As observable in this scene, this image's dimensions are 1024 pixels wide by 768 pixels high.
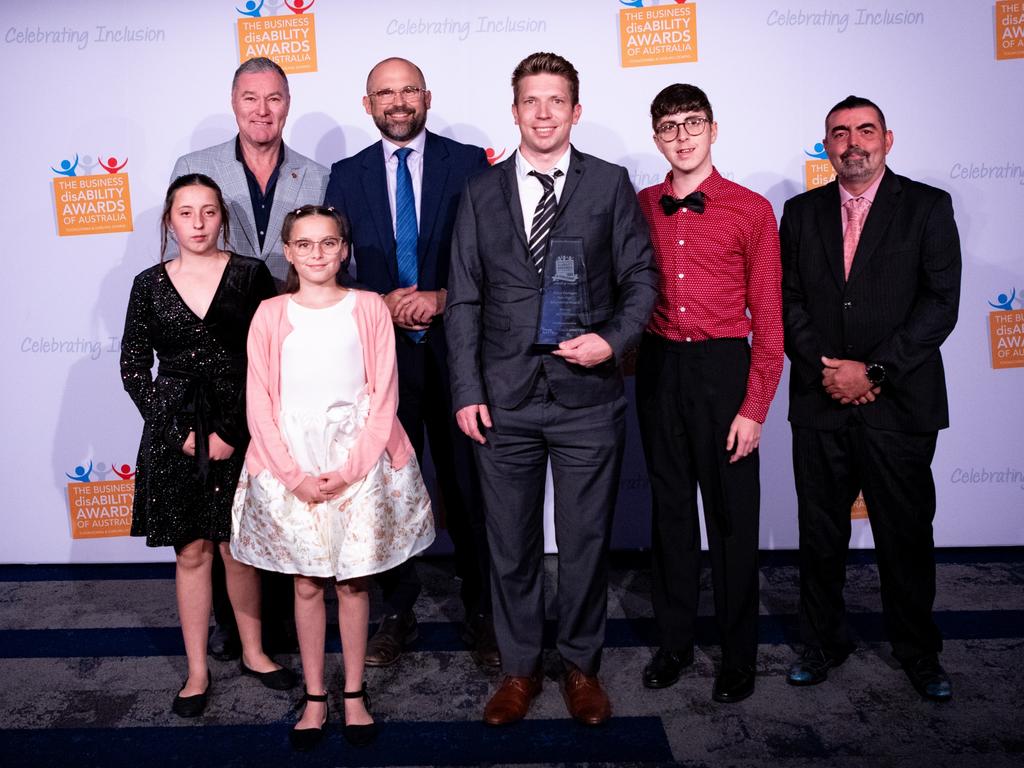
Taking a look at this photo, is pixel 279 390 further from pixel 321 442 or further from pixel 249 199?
pixel 249 199

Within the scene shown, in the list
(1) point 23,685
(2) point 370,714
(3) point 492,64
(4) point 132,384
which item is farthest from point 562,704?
(3) point 492,64

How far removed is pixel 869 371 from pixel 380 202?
166 cm

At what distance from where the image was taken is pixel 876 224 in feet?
8.94

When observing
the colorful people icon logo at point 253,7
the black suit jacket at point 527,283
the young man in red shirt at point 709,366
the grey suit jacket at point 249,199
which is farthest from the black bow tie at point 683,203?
the colorful people icon logo at point 253,7

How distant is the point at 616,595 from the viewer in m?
3.66

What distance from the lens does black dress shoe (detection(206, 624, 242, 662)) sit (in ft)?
10.2

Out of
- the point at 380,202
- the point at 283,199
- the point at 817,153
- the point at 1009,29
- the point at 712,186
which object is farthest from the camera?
the point at 817,153

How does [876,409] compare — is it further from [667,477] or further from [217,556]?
[217,556]

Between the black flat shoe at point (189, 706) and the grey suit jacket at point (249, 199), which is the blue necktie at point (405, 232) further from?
the black flat shoe at point (189, 706)

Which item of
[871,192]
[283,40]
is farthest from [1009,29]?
[283,40]

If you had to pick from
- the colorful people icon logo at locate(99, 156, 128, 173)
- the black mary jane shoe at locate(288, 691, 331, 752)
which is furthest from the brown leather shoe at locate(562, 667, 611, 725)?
the colorful people icon logo at locate(99, 156, 128, 173)

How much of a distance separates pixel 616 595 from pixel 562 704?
0.97 m

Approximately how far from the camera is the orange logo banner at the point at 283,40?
3988 millimetres

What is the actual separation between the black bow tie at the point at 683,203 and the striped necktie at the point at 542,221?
0.36 m
